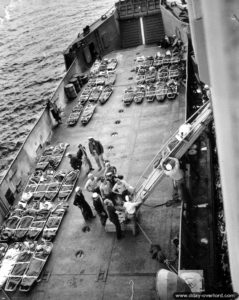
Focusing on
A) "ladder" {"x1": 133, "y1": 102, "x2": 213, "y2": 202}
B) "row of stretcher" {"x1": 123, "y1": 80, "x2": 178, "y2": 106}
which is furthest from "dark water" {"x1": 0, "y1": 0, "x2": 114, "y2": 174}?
"ladder" {"x1": 133, "y1": 102, "x2": 213, "y2": 202}

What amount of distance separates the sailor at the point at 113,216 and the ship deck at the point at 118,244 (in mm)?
376

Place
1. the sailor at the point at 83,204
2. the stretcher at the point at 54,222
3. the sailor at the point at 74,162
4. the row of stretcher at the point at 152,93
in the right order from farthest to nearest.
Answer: the row of stretcher at the point at 152,93 < the sailor at the point at 74,162 < the stretcher at the point at 54,222 < the sailor at the point at 83,204

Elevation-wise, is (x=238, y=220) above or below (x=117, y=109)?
above

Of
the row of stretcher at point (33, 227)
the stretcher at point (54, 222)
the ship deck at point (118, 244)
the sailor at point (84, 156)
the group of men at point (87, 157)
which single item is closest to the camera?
the ship deck at point (118, 244)

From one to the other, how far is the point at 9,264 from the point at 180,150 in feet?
25.5

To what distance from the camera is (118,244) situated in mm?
13000

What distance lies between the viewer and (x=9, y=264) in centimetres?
1299

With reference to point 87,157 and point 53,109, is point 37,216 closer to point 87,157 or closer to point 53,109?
point 87,157

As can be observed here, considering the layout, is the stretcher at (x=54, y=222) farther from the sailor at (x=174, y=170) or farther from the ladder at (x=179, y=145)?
the sailor at (x=174, y=170)

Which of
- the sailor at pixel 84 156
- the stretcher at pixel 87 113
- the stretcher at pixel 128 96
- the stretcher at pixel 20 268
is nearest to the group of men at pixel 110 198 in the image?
the stretcher at pixel 20 268

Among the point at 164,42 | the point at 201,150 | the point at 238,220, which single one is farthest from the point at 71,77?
the point at 238,220

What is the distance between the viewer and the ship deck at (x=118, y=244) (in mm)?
11742

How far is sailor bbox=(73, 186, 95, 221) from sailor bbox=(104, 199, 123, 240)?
168 cm

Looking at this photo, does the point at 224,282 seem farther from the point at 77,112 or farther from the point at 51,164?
the point at 77,112
